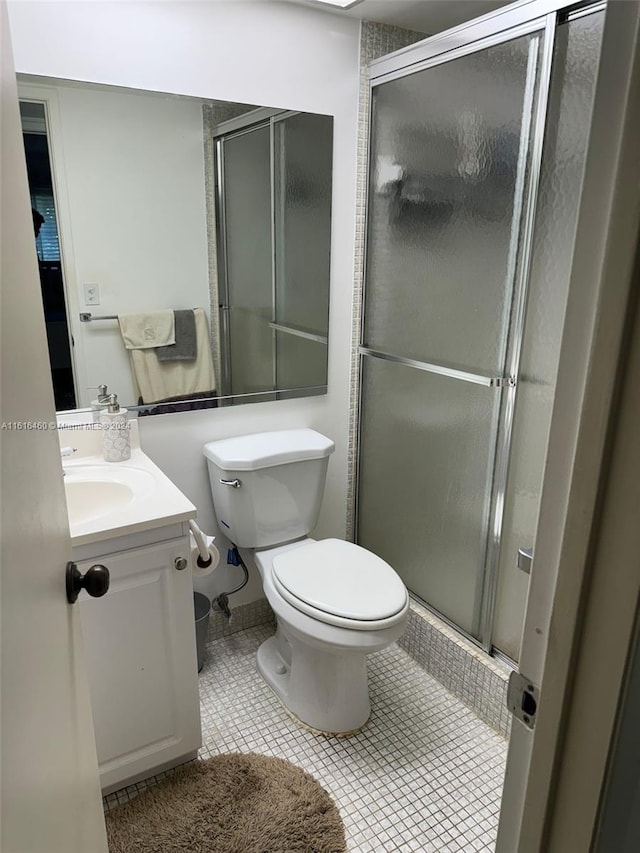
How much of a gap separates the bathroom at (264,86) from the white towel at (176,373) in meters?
0.09

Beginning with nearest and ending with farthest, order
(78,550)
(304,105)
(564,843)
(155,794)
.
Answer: (564,843), (78,550), (155,794), (304,105)

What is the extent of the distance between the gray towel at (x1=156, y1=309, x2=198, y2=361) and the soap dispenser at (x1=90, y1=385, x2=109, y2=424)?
0.20 metres

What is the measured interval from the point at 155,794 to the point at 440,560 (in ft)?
3.74

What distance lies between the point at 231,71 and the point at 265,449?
120 centimetres

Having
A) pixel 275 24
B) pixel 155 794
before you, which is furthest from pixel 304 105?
pixel 155 794

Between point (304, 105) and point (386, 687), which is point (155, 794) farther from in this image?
point (304, 105)

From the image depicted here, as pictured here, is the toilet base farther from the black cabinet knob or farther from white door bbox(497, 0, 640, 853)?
white door bbox(497, 0, 640, 853)

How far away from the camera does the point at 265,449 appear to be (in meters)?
2.04

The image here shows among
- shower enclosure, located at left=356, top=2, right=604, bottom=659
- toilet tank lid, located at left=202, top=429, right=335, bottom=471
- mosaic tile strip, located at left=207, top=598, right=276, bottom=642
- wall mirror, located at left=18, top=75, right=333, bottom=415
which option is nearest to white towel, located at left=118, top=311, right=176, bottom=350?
wall mirror, located at left=18, top=75, right=333, bottom=415

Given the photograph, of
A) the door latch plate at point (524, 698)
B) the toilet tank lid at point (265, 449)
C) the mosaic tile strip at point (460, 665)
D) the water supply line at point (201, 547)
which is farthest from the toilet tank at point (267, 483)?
the door latch plate at point (524, 698)

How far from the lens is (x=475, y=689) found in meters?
1.99

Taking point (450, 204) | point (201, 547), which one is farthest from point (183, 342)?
point (450, 204)

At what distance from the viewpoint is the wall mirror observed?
1.73 m

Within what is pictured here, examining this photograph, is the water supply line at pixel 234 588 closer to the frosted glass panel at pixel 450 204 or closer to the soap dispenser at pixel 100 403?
the soap dispenser at pixel 100 403
